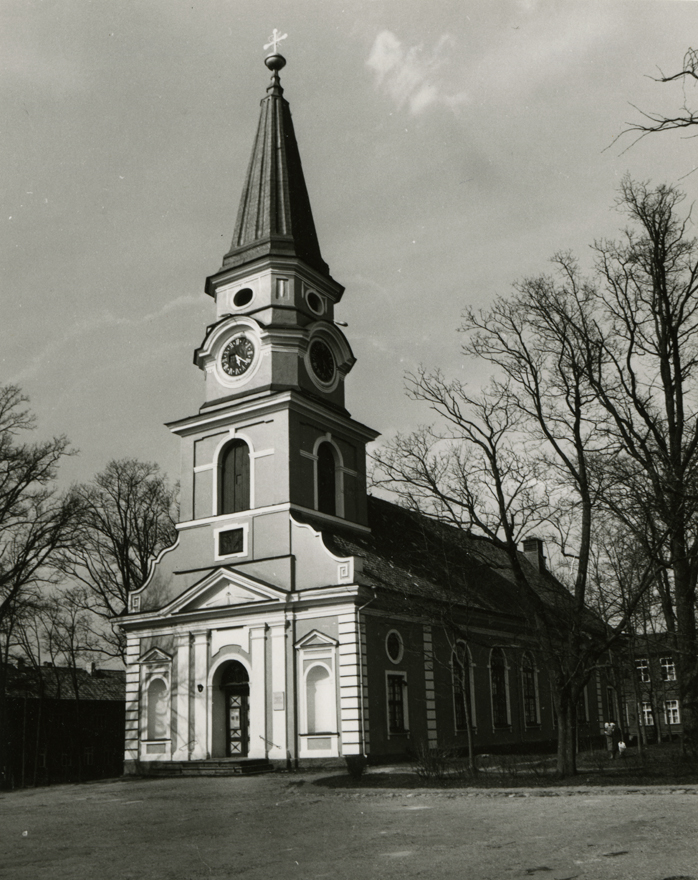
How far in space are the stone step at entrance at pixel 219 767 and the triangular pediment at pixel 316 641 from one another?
348cm

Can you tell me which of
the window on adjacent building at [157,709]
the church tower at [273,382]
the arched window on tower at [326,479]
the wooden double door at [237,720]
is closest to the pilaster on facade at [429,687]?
the church tower at [273,382]

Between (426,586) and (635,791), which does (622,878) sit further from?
(426,586)

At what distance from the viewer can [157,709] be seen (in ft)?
99.7

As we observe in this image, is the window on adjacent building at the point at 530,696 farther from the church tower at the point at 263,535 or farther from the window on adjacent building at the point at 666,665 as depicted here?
the church tower at the point at 263,535

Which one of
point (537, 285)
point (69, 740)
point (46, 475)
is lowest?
point (69, 740)

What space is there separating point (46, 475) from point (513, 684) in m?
18.9

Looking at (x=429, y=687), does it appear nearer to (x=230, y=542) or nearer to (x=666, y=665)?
(x=230, y=542)

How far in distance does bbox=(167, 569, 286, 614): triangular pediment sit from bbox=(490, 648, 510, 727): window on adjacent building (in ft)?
34.4

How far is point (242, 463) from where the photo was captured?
3111cm

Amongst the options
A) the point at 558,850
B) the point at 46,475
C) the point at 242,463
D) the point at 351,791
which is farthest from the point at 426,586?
the point at 558,850

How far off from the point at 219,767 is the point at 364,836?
49.0 feet

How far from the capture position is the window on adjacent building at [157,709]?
30094mm

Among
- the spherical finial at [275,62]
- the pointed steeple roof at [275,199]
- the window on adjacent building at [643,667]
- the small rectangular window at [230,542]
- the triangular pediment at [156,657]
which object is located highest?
the spherical finial at [275,62]

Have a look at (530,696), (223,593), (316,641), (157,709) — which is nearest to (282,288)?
(223,593)
